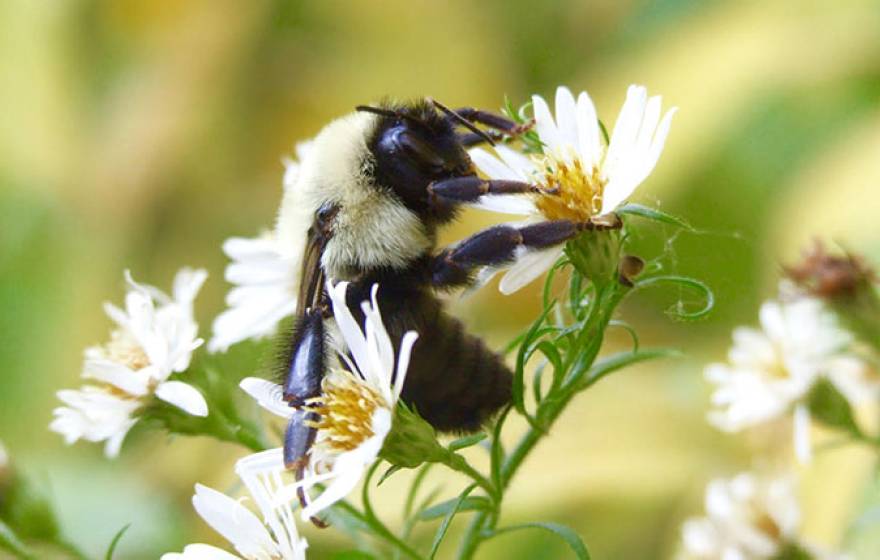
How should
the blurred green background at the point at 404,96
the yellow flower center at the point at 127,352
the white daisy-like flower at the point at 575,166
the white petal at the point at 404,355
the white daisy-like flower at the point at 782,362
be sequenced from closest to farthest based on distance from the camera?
1. the white petal at the point at 404,355
2. the white daisy-like flower at the point at 575,166
3. the yellow flower center at the point at 127,352
4. the white daisy-like flower at the point at 782,362
5. the blurred green background at the point at 404,96

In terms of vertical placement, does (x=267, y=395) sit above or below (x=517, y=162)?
below

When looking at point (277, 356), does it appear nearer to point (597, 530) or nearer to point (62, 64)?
point (597, 530)

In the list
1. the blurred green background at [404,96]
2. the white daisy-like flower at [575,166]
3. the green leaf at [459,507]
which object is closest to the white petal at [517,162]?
the white daisy-like flower at [575,166]

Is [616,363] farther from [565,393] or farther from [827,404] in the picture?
[827,404]

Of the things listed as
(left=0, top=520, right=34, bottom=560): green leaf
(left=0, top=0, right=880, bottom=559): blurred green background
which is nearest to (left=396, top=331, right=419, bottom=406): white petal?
(left=0, top=520, right=34, bottom=560): green leaf

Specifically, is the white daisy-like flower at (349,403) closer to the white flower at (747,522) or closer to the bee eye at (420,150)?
the bee eye at (420,150)

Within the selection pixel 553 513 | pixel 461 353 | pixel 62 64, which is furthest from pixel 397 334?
pixel 62 64

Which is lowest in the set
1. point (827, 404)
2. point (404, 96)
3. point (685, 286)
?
point (827, 404)

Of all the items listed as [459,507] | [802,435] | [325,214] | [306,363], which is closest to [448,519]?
[459,507]
